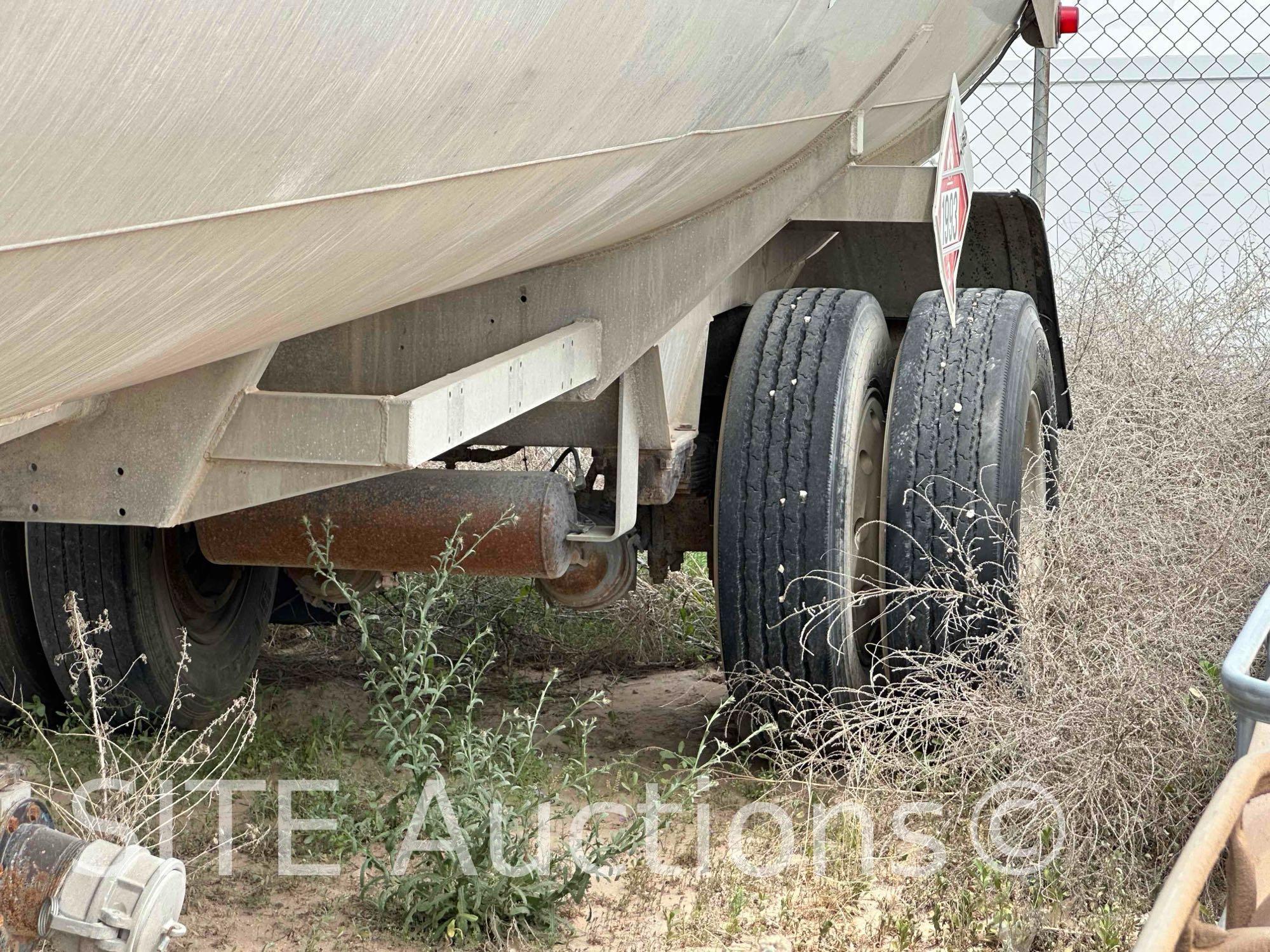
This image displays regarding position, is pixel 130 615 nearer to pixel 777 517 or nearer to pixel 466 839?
pixel 466 839

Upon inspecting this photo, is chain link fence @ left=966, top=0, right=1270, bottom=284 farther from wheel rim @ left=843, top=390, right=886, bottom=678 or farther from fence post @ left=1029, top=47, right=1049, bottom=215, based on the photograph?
wheel rim @ left=843, top=390, right=886, bottom=678

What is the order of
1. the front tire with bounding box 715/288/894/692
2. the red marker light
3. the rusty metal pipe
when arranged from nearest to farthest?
the rusty metal pipe < the front tire with bounding box 715/288/894/692 < the red marker light

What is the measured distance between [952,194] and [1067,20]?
3.74 ft

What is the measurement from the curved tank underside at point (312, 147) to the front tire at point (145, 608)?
1.55 m

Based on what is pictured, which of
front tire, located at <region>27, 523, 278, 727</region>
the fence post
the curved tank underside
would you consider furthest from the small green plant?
the fence post

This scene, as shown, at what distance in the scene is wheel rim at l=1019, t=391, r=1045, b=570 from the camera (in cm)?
319

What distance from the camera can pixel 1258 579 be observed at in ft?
11.3

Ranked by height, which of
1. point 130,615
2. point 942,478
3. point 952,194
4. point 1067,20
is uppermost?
point 1067,20

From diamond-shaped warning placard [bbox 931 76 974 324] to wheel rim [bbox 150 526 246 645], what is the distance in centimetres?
186

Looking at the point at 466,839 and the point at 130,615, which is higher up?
the point at 130,615

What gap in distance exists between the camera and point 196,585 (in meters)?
3.39

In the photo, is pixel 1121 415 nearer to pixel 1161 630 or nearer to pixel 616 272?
pixel 1161 630

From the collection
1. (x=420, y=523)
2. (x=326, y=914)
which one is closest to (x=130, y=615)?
(x=420, y=523)

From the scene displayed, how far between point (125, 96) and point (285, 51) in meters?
0.15
